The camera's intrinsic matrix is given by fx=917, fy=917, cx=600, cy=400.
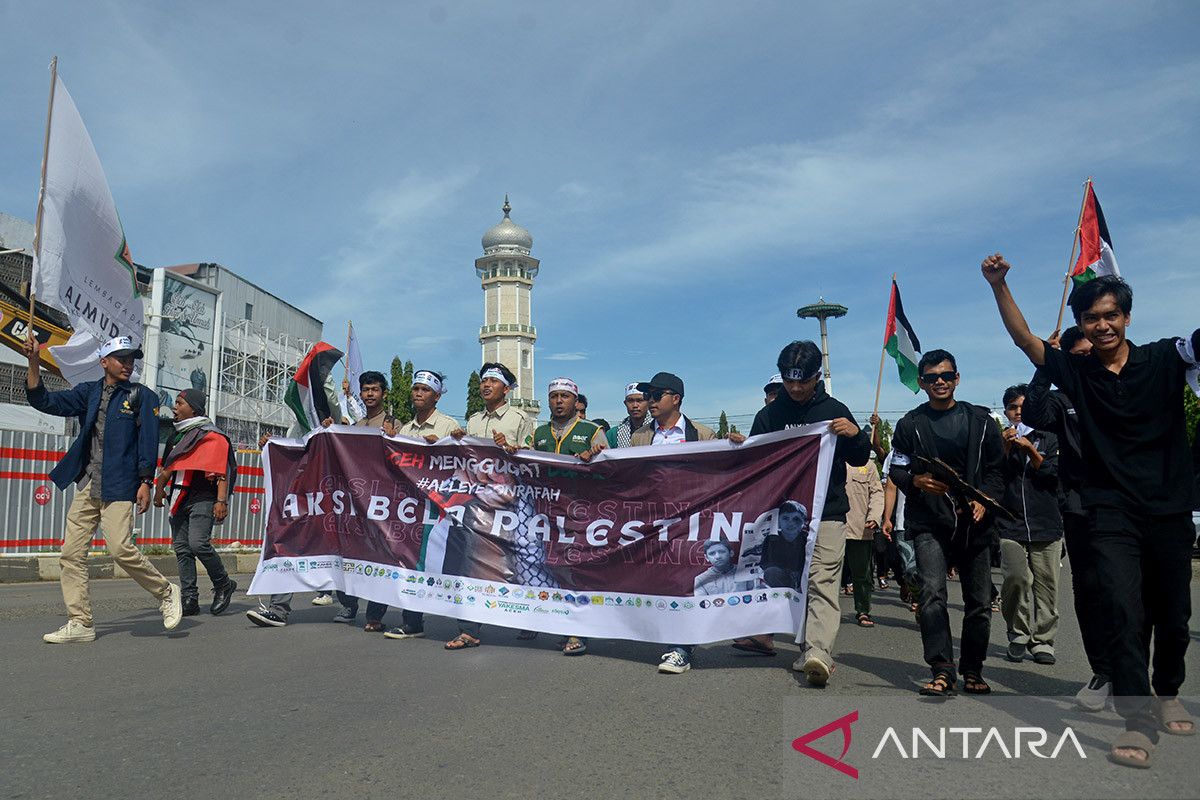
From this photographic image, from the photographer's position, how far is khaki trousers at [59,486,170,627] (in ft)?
21.0

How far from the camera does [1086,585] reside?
4.37 meters

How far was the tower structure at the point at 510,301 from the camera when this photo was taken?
275ft

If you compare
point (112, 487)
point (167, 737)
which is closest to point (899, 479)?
point (167, 737)

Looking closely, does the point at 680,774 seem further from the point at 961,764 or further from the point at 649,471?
the point at 649,471

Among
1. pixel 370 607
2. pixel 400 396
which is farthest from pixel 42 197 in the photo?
pixel 400 396

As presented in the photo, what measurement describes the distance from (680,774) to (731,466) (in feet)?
9.38

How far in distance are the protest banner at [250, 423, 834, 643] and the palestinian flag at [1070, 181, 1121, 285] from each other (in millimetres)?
3301

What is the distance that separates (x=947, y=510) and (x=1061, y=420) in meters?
0.87

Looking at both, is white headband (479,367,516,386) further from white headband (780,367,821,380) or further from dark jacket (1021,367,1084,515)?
dark jacket (1021,367,1084,515)

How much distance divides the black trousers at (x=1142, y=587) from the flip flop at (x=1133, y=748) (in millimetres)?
161

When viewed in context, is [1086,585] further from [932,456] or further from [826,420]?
[826,420]

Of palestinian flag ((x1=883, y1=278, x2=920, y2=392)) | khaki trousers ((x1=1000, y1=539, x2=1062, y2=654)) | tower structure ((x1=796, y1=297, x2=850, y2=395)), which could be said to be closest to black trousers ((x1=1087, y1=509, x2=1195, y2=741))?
khaki trousers ((x1=1000, y1=539, x2=1062, y2=654))

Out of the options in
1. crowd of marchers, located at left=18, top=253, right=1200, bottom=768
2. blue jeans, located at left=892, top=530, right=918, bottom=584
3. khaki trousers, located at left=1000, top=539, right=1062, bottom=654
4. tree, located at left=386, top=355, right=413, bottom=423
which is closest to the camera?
crowd of marchers, located at left=18, top=253, right=1200, bottom=768

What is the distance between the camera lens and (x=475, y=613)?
650 cm
